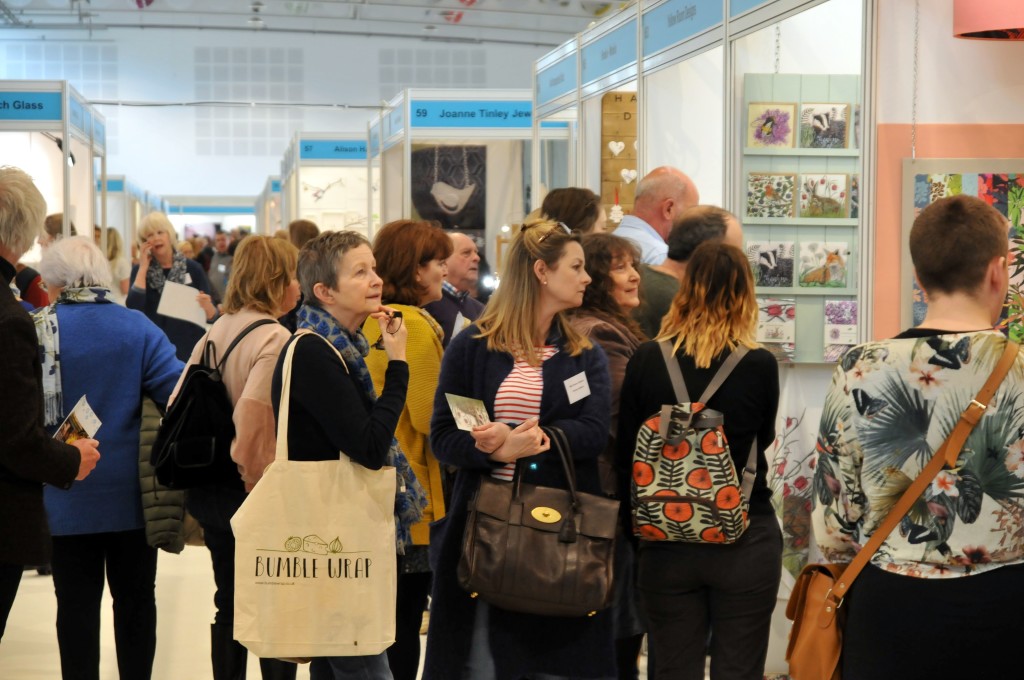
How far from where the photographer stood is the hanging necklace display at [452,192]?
1018 cm

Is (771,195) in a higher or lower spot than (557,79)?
lower

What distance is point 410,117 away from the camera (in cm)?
976

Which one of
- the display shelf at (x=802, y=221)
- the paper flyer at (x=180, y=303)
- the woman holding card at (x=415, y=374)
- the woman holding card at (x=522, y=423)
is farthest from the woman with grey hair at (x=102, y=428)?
the paper flyer at (x=180, y=303)

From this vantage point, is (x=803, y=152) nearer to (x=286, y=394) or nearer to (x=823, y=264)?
(x=823, y=264)

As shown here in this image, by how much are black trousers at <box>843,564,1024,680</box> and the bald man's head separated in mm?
2542

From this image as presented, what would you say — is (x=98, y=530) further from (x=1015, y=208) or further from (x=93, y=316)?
(x=1015, y=208)

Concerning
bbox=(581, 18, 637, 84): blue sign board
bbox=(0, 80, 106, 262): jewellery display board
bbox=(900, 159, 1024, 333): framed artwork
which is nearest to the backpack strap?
bbox=(900, 159, 1024, 333): framed artwork

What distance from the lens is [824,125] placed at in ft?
13.6

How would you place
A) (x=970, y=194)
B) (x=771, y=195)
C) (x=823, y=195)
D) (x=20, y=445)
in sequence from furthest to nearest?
(x=771, y=195)
(x=823, y=195)
(x=970, y=194)
(x=20, y=445)

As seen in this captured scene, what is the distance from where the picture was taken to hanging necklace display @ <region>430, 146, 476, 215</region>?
1018 centimetres

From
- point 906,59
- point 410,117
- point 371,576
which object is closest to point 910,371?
point 371,576

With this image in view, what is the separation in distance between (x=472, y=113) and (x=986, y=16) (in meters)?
6.59

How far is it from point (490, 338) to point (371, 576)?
0.62 m

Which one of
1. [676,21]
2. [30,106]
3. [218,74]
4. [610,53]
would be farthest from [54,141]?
[218,74]
